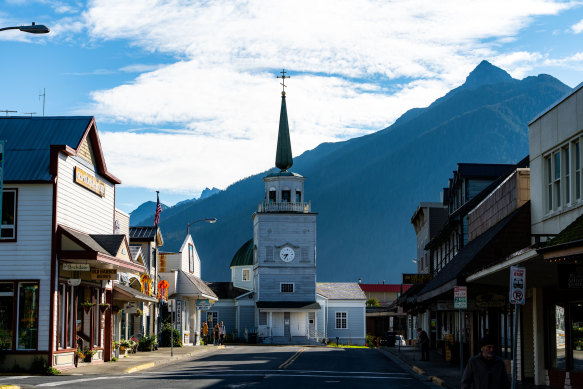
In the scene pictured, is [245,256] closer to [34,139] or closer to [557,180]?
[34,139]

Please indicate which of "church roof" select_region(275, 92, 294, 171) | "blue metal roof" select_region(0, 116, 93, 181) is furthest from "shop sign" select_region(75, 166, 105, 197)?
"church roof" select_region(275, 92, 294, 171)

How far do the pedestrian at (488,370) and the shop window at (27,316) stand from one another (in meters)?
20.3

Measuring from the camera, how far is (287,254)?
278ft

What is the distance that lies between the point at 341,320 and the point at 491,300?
2418 inches

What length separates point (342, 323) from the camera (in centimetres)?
8950

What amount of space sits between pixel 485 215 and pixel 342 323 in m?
56.7

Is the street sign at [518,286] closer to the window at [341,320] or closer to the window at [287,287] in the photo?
the window at [287,287]

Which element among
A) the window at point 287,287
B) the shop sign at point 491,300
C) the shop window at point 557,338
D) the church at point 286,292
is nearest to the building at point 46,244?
the shop sign at point 491,300

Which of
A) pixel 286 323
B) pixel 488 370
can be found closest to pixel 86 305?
pixel 488 370

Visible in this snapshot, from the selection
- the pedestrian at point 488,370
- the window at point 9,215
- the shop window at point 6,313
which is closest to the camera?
the pedestrian at point 488,370

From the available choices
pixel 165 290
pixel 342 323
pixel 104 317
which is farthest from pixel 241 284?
pixel 104 317

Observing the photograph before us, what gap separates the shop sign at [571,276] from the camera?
1686 cm

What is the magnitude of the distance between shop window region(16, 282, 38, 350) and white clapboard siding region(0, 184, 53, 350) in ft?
1.26

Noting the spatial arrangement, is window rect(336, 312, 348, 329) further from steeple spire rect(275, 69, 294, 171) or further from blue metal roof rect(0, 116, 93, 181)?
blue metal roof rect(0, 116, 93, 181)
